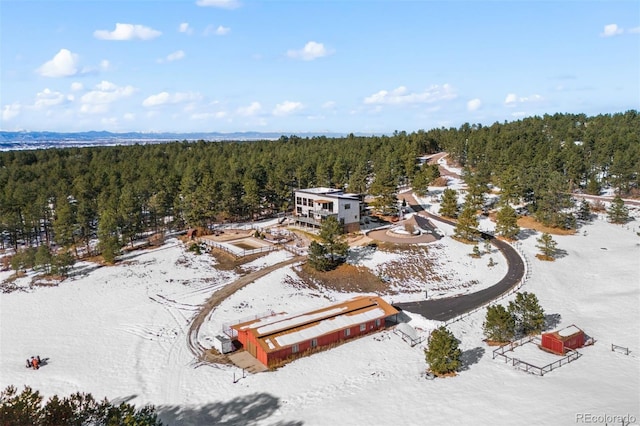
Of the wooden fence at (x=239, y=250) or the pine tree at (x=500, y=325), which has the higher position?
the wooden fence at (x=239, y=250)

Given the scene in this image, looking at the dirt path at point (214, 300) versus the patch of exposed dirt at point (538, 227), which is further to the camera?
the patch of exposed dirt at point (538, 227)

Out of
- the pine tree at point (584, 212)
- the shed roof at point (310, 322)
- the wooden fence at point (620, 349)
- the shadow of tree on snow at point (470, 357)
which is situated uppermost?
the pine tree at point (584, 212)

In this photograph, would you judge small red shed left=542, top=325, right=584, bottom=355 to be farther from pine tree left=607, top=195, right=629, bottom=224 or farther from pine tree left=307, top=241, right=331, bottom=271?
pine tree left=607, top=195, right=629, bottom=224

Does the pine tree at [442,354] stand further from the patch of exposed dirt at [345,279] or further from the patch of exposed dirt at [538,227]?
the patch of exposed dirt at [538,227]

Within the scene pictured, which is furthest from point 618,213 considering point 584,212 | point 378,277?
point 378,277

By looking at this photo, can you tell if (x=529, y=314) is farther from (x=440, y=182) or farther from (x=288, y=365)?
(x=440, y=182)

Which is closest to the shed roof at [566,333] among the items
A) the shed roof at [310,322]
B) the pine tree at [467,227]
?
the shed roof at [310,322]

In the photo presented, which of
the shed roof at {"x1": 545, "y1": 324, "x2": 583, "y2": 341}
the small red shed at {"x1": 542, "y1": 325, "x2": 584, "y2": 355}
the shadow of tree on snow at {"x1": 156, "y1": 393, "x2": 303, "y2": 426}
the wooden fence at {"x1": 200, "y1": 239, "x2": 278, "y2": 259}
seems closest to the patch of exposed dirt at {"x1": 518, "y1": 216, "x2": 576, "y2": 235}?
the shed roof at {"x1": 545, "y1": 324, "x2": 583, "y2": 341}
